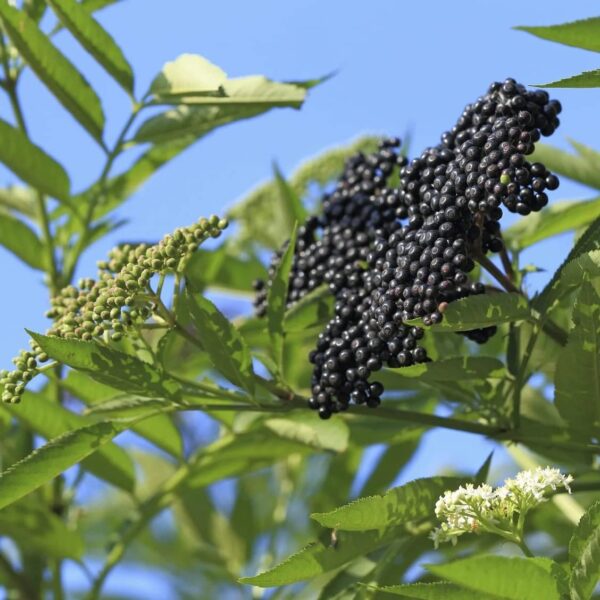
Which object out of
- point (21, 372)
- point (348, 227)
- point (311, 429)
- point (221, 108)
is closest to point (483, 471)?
point (311, 429)

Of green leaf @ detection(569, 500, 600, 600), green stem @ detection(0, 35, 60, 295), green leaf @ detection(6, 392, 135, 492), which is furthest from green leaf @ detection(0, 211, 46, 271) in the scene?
green leaf @ detection(569, 500, 600, 600)

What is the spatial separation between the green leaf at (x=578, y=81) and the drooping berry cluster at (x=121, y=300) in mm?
799

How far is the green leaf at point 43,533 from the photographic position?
10.5ft

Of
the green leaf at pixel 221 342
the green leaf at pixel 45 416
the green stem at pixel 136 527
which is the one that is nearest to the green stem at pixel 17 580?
the green stem at pixel 136 527

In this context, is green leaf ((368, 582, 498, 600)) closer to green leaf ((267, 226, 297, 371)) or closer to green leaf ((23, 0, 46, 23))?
green leaf ((267, 226, 297, 371))

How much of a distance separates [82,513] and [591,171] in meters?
2.07

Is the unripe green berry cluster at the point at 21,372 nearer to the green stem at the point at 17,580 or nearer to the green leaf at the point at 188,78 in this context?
the green leaf at the point at 188,78

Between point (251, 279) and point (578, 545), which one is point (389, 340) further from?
point (251, 279)

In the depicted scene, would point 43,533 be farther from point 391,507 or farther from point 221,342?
point 391,507

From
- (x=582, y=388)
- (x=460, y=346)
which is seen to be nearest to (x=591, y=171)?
(x=460, y=346)

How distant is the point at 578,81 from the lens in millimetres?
2186

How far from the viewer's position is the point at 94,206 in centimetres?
343

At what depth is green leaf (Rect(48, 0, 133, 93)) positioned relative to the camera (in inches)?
118

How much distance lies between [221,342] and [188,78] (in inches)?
34.7
